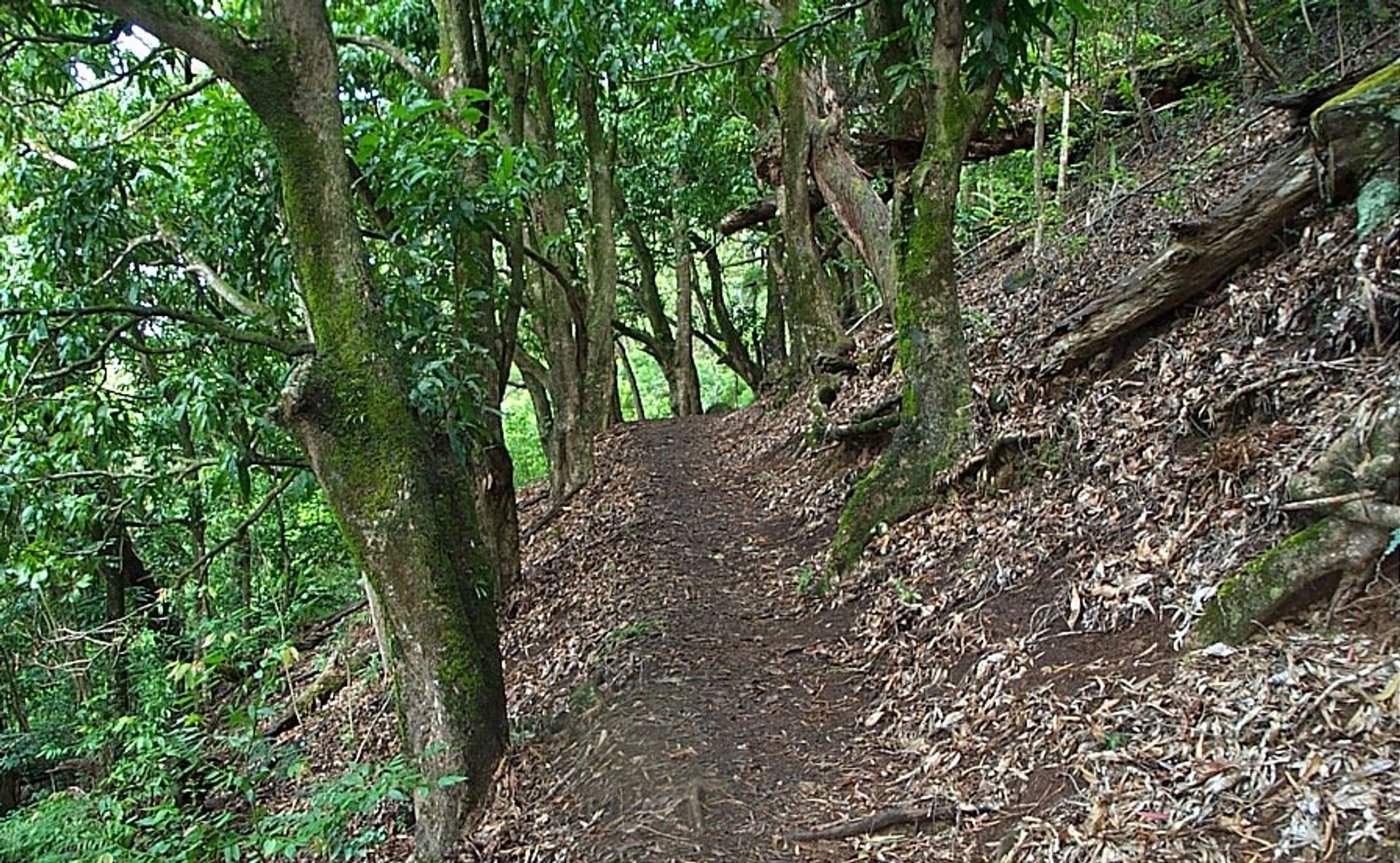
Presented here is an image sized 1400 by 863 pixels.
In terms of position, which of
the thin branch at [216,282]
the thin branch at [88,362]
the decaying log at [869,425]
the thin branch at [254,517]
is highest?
the thin branch at [216,282]

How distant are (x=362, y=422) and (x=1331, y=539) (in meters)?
4.64

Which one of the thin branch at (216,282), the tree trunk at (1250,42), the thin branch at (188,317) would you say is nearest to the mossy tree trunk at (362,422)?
the thin branch at (188,317)

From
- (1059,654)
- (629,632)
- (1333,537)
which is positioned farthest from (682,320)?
(1333,537)

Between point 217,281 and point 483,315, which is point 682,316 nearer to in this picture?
point 483,315

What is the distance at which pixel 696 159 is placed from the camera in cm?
1698

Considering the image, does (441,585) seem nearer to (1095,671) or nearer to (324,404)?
(324,404)

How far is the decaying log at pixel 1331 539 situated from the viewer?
3643 mm

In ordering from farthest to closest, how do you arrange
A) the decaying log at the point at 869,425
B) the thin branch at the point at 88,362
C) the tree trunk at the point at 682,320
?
the tree trunk at the point at 682,320 < the decaying log at the point at 869,425 < the thin branch at the point at 88,362

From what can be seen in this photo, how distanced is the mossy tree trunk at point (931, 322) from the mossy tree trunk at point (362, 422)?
10.1 ft

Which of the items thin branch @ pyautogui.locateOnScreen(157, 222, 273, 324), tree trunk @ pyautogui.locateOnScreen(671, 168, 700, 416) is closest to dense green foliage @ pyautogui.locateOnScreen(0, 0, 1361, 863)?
thin branch @ pyautogui.locateOnScreen(157, 222, 273, 324)

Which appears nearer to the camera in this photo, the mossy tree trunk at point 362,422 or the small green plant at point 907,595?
the mossy tree trunk at point 362,422

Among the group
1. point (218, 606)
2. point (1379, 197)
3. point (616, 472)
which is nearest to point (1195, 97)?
point (1379, 197)

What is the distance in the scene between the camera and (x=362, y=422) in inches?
209

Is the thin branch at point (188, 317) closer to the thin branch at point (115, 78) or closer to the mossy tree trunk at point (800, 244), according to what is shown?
the thin branch at point (115, 78)
